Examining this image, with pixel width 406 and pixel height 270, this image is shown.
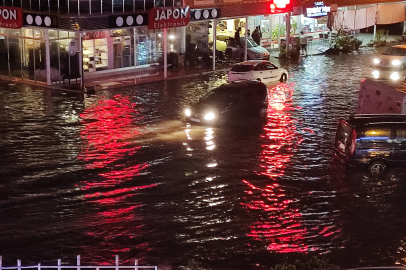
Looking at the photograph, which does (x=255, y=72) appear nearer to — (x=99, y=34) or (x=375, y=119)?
(x=99, y=34)

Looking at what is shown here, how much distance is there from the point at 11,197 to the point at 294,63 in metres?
26.7

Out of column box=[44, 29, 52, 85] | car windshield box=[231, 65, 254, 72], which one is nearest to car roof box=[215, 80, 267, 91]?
car windshield box=[231, 65, 254, 72]

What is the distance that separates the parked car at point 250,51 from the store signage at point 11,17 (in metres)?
14.9

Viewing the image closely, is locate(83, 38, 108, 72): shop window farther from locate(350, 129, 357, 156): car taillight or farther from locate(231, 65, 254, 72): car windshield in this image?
locate(350, 129, 357, 156): car taillight

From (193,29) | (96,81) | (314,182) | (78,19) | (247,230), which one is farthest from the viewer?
(193,29)

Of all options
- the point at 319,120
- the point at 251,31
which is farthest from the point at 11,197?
the point at 251,31

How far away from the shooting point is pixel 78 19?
2997cm

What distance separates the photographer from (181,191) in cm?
1725

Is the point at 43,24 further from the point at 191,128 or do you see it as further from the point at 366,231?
the point at 366,231

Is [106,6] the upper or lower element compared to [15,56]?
upper

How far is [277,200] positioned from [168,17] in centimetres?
1839

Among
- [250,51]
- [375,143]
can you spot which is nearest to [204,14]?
[250,51]

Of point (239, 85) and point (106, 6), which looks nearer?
point (239, 85)

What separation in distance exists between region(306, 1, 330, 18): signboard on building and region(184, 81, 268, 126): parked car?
18.8 metres
